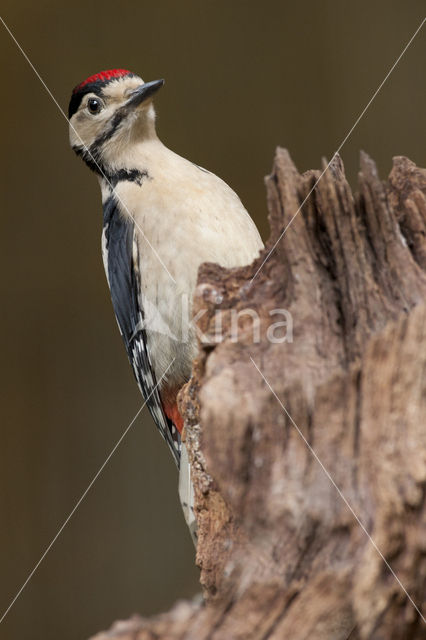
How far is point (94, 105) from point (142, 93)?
0.50 ft

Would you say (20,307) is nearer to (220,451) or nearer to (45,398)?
(45,398)

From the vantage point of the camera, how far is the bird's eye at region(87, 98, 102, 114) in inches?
75.0

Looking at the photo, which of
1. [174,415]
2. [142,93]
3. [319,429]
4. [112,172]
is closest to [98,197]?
[112,172]

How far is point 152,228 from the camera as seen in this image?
1.76 metres

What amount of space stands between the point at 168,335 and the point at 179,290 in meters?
0.12

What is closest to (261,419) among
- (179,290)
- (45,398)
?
(179,290)

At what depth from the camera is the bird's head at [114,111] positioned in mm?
1867

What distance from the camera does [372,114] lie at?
9.81 ft

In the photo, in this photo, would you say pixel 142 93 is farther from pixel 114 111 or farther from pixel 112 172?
pixel 112 172
